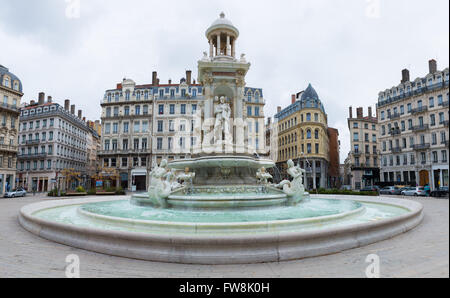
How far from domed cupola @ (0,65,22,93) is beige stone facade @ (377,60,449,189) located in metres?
65.3

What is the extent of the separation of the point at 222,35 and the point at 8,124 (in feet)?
142


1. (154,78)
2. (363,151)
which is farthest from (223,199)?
(363,151)

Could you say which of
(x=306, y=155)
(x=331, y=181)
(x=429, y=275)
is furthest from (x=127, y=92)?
(x=429, y=275)

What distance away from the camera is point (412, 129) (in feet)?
150

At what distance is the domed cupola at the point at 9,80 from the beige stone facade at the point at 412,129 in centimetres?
6533

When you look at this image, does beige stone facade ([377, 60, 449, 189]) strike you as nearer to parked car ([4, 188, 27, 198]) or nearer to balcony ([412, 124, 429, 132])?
balcony ([412, 124, 429, 132])

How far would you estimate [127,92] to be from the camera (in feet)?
185

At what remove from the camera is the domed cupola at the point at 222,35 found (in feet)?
55.5

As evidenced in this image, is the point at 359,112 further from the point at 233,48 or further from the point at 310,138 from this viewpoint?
the point at 233,48

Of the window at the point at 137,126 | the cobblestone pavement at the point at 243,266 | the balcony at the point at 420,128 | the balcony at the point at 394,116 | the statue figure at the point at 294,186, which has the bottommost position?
the cobblestone pavement at the point at 243,266

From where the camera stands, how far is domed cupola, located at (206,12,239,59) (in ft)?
55.5

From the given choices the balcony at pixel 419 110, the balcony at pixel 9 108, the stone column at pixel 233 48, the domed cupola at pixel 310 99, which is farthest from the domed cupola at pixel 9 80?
the balcony at pixel 419 110

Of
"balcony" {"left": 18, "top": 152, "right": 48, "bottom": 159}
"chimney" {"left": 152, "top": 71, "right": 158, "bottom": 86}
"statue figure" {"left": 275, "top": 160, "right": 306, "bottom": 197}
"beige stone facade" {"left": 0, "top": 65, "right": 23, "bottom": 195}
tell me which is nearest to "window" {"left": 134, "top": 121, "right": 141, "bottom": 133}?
"chimney" {"left": 152, "top": 71, "right": 158, "bottom": 86}

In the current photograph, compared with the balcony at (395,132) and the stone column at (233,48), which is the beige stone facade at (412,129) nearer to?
→ the balcony at (395,132)
